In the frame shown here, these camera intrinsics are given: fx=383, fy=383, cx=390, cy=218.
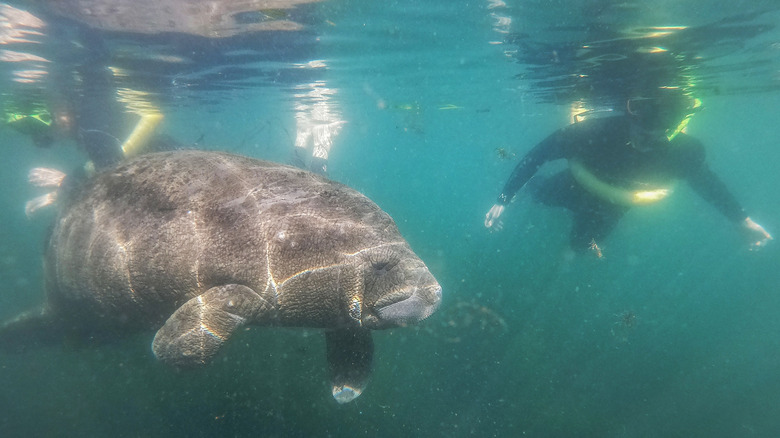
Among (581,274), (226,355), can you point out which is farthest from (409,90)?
(581,274)

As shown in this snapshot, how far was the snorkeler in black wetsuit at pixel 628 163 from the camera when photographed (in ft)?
29.9

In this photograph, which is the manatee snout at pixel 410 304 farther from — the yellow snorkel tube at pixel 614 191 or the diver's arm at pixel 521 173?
the yellow snorkel tube at pixel 614 191

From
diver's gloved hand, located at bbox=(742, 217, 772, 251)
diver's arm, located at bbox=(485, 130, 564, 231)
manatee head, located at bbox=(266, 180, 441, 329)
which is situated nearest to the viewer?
manatee head, located at bbox=(266, 180, 441, 329)

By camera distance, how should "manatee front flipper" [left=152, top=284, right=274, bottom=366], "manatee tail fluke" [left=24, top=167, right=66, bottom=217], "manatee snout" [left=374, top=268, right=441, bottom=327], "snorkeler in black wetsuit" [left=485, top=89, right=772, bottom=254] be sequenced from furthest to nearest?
"snorkeler in black wetsuit" [left=485, top=89, right=772, bottom=254] < "manatee tail fluke" [left=24, top=167, right=66, bottom=217] < "manatee snout" [left=374, top=268, right=441, bottom=327] < "manatee front flipper" [left=152, top=284, right=274, bottom=366]

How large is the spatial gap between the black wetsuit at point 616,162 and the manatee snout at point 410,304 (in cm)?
714

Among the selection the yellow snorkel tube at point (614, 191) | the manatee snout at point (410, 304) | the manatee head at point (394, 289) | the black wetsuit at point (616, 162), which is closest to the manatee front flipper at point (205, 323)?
the manatee head at point (394, 289)

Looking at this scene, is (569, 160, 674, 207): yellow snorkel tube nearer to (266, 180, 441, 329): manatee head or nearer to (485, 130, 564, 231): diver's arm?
(485, 130, 564, 231): diver's arm

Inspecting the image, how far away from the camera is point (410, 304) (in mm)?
3113

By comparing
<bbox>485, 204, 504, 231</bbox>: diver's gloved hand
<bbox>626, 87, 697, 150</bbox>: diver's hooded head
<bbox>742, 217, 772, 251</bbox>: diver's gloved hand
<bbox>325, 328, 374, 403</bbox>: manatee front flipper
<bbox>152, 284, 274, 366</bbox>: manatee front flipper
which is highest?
<bbox>626, 87, 697, 150</bbox>: diver's hooded head

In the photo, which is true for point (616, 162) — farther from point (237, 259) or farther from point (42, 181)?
point (42, 181)

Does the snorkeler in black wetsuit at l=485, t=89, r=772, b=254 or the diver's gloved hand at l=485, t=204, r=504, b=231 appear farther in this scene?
the diver's gloved hand at l=485, t=204, r=504, b=231

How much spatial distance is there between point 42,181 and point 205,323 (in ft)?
27.0

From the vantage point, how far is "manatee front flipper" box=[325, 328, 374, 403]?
12.8ft

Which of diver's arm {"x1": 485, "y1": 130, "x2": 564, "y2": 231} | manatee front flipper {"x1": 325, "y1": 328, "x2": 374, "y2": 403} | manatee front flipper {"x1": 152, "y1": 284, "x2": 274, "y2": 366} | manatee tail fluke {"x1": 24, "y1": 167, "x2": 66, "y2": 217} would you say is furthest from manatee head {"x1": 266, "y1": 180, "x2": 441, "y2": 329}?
manatee tail fluke {"x1": 24, "y1": 167, "x2": 66, "y2": 217}
